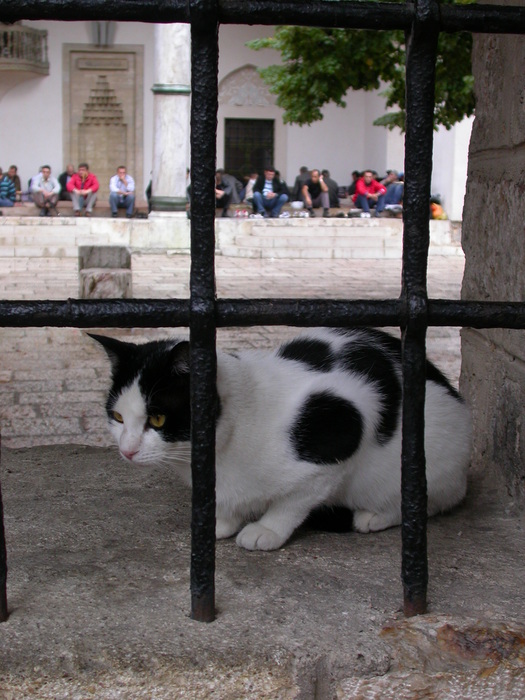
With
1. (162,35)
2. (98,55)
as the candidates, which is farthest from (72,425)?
(98,55)

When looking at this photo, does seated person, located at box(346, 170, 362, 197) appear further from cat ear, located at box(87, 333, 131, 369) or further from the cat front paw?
the cat front paw

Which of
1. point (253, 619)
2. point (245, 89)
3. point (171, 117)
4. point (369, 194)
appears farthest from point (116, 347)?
point (245, 89)

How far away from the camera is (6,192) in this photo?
74.9 feet

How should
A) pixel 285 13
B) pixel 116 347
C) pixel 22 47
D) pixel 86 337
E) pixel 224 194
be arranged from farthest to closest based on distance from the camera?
pixel 22 47 < pixel 224 194 < pixel 86 337 < pixel 116 347 < pixel 285 13

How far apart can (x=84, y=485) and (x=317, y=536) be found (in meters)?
0.59

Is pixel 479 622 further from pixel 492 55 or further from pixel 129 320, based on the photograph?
pixel 492 55

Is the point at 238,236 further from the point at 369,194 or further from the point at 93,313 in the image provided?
the point at 93,313

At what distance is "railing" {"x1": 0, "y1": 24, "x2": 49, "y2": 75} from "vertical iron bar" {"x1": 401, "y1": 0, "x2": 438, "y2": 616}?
26.7 metres

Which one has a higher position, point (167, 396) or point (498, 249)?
point (498, 249)

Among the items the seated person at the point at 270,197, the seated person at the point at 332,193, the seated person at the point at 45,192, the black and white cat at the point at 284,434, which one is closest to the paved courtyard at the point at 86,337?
the black and white cat at the point at 284,434

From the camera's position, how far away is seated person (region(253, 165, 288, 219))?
21234 mm

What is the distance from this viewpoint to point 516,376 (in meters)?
2.04

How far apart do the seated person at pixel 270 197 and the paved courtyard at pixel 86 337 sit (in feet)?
22.0

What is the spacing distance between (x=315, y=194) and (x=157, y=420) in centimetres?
2112
